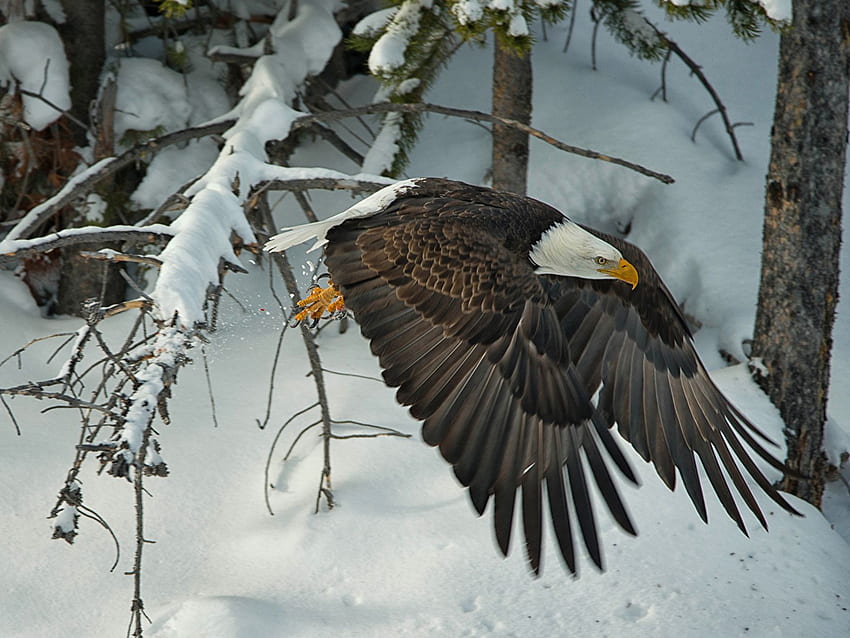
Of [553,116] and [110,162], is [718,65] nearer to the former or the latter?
[553,116]

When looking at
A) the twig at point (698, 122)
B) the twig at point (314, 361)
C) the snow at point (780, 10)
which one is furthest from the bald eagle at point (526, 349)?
the twig at point (698, 122)

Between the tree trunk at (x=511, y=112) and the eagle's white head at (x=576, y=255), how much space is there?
1.67m

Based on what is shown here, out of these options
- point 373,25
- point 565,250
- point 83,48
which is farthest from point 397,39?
point 83,48

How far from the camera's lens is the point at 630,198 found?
5188 millimetres

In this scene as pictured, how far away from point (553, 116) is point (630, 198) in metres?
0.76

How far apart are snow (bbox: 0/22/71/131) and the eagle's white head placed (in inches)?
108

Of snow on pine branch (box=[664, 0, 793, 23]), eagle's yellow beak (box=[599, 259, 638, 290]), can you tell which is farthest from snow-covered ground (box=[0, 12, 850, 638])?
snow on pine branch (box=[664, 0, 793, 23])

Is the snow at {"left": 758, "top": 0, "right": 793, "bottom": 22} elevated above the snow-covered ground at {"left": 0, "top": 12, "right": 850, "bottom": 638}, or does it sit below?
above

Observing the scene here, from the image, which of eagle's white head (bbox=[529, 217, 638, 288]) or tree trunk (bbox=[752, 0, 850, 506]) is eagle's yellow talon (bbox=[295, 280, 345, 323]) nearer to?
eagle's white head (bbox=[529, 217, 638, 288])

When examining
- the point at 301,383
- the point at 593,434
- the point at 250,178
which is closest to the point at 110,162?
the point at 250,178

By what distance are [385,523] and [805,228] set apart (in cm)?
205

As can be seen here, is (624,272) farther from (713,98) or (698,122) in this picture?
(698,122)

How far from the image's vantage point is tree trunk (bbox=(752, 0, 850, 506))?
3.81 m

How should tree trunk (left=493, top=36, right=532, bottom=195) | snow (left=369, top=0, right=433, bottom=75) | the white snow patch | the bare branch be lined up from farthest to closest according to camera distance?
tree trunk (left=493, top=36, right=532, bottom=195)
the white snow patch
snow (left=369, top=0, right=433, bottom=75)
the bare branch
